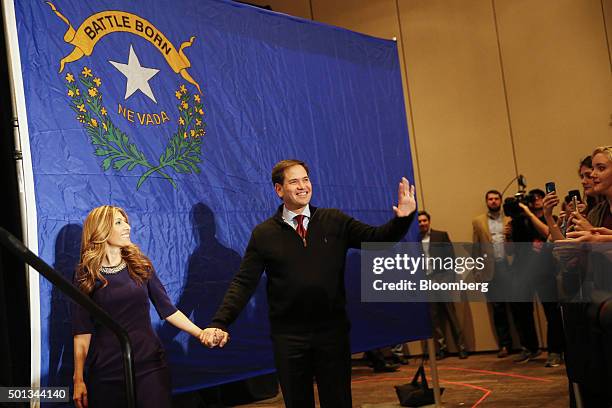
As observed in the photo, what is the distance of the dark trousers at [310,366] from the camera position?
3.16 metres

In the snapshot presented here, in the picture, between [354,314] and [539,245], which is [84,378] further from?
[539,245]

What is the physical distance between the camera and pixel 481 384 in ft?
19.7

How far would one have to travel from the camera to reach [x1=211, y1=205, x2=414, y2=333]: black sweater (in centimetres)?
319

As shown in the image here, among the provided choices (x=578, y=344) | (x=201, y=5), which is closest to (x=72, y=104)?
(x=201, y=5)

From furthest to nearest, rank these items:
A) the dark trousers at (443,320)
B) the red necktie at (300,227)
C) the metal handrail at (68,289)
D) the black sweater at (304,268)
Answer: the dark trousers at (443,320) < the red necktie at (300,227) < the black sweater at (304,268) < the metal handrail at (68,289)

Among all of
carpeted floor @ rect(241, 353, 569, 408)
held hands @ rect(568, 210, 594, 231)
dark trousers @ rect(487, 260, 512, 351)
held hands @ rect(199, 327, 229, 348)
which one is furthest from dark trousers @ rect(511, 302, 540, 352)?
held hands @ rect(199, 327, 229, 348)

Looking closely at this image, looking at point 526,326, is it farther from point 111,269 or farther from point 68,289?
point 68,289

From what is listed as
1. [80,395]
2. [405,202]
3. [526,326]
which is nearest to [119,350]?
[80,395]

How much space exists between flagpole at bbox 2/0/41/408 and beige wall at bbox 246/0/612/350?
18.0ft

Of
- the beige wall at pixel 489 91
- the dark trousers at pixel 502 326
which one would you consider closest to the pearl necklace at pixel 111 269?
the dark trousers at pixel 502 326

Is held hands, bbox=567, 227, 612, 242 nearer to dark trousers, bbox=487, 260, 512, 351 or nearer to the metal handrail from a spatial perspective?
the metal handrail

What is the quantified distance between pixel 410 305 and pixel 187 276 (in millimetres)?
1882

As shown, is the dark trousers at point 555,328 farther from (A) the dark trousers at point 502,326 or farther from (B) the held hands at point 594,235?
(B) the held hands at point 594,235

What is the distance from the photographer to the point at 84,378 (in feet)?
10.9
